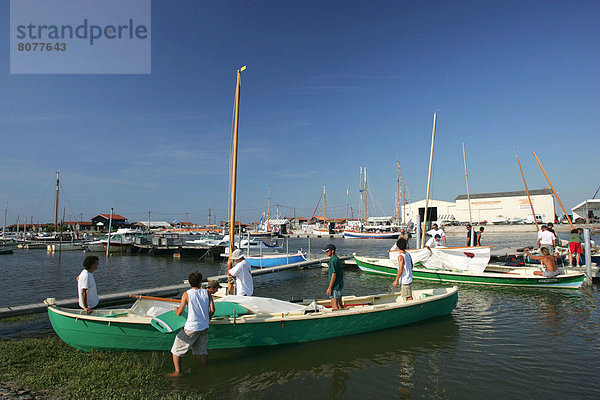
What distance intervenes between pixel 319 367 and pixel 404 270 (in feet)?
12.6

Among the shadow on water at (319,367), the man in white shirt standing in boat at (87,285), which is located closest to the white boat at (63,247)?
the man in white shirt standing in boat at (87,285)

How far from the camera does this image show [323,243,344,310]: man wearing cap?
8961mm

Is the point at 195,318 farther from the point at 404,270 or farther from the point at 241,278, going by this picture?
the point at 404,270

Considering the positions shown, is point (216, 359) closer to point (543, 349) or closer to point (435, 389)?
point (435, 389)

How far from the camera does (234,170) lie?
1134cm

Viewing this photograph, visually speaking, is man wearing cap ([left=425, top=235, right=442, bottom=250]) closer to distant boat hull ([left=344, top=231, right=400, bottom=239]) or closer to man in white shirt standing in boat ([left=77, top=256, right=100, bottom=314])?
man in white shirt standing in boat ([left=77, top=256, right=100, bottom=314])

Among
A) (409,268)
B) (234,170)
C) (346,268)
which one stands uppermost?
(234,170)

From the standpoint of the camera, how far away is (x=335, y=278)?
29.7 ft

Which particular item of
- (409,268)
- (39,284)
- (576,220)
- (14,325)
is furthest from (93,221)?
(576,220)

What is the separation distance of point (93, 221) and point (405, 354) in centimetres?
13063

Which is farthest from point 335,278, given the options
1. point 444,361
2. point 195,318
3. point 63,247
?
point 63,247

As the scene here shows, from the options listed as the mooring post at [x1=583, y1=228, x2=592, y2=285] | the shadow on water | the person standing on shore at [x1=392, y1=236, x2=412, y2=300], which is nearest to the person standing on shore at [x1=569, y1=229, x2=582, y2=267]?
the mooring post at [x1=583, y1=228, x2=592, y2=285]

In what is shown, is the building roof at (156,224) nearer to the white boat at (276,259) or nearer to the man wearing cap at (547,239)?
the white boat at (276,259)

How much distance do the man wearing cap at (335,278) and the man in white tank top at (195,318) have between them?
10.8 feet
